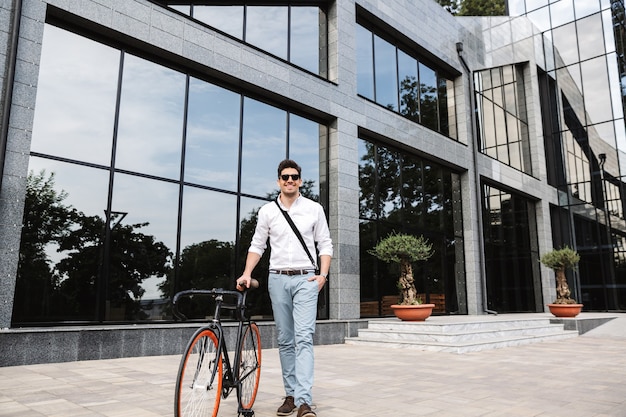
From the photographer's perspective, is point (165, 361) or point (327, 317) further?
point (327, 317)

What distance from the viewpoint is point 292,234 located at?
13.1ft

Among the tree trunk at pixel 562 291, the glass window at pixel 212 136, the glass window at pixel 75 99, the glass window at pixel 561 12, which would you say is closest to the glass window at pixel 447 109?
the tree trunk at pixel 562 291

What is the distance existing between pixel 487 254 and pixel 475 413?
572 inches

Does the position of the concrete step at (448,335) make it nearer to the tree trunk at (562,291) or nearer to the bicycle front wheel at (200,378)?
the tree trunk at (562,291)

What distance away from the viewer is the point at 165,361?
723 centimetres

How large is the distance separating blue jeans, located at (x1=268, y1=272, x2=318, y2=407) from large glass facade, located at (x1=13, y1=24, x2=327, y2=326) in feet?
16.8

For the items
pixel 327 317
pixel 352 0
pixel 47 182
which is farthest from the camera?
pixel 352 0

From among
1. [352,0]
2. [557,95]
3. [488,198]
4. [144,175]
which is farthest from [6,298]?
[557,95]

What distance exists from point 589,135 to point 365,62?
1492cm

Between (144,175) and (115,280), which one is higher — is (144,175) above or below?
above

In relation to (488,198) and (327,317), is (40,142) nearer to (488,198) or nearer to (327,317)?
(327,317)

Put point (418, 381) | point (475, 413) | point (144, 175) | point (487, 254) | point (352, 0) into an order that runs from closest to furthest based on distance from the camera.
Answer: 1. point (475, 413)
2. point (418, 381)
3. point (144, 175)
4. point (352, 0)
5. point (487, 254)

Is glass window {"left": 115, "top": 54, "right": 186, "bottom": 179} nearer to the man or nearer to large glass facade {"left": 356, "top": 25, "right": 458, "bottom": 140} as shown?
the man

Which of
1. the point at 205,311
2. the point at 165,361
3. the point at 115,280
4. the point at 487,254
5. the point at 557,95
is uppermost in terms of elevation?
the point at 557,95
